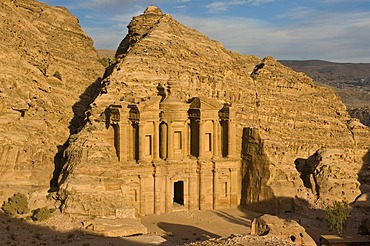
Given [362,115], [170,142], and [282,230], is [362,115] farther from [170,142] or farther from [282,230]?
[282,230]

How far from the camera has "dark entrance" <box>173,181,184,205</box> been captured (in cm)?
4091

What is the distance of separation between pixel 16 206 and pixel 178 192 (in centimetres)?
1381

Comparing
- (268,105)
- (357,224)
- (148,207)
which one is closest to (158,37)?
(268,105)

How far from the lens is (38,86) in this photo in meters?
41.8

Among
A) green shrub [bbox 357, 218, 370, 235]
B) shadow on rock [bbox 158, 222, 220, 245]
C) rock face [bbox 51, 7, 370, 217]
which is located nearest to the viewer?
shadow on rock [bbox 158, 222, 220, 245]

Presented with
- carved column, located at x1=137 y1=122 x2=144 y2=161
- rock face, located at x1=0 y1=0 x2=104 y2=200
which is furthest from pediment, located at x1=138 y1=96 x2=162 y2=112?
rock face, located at x1=0 y1=0 x2=104 y2=200

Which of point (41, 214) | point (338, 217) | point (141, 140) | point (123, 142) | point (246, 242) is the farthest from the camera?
point (141, 140)

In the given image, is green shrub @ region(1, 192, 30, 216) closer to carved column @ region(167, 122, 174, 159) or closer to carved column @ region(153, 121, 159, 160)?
carved column @ region(153, 121, 159, 160)

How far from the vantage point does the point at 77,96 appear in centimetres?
4591

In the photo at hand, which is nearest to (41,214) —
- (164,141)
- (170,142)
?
(164,141)

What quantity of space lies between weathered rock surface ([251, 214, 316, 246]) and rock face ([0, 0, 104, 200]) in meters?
15.2

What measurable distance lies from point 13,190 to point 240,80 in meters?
21.3

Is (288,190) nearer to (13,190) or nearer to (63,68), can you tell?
(13,190)

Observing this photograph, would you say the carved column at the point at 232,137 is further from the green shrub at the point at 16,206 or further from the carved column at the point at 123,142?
the green shrub at the point at 16,206
